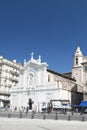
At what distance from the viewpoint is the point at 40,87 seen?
265ft

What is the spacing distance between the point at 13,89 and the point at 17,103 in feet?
18.0

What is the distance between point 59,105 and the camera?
220 feet

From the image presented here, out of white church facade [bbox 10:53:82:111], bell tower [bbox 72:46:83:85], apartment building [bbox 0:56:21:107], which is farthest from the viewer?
apartment building [bbox 0:56:21:107]

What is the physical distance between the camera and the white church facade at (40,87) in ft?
254

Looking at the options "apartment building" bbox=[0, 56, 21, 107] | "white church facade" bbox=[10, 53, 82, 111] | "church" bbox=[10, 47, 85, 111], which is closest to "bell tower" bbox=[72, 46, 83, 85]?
"church" bbox=[10, 47, 85, 111]

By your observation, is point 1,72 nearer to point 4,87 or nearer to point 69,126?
point 4,87

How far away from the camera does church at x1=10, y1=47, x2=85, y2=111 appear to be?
7756 cm

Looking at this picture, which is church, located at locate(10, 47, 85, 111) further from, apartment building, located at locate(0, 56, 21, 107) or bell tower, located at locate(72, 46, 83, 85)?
apartment building, located at locate(0, 56, 21, 107)

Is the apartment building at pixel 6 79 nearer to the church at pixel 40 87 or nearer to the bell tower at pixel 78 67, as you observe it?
the church at pixel 40 87

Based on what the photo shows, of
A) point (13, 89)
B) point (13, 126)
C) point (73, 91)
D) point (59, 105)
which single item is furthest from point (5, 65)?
point (13, 126)

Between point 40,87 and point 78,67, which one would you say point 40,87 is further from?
point 78,67

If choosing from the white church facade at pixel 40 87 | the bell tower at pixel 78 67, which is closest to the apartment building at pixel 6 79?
the white church facade at pixel 40 87

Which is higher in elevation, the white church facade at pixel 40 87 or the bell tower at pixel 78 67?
the bell tower at pixel 78 67

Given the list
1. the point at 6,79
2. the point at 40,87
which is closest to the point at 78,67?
the point at 40,87
